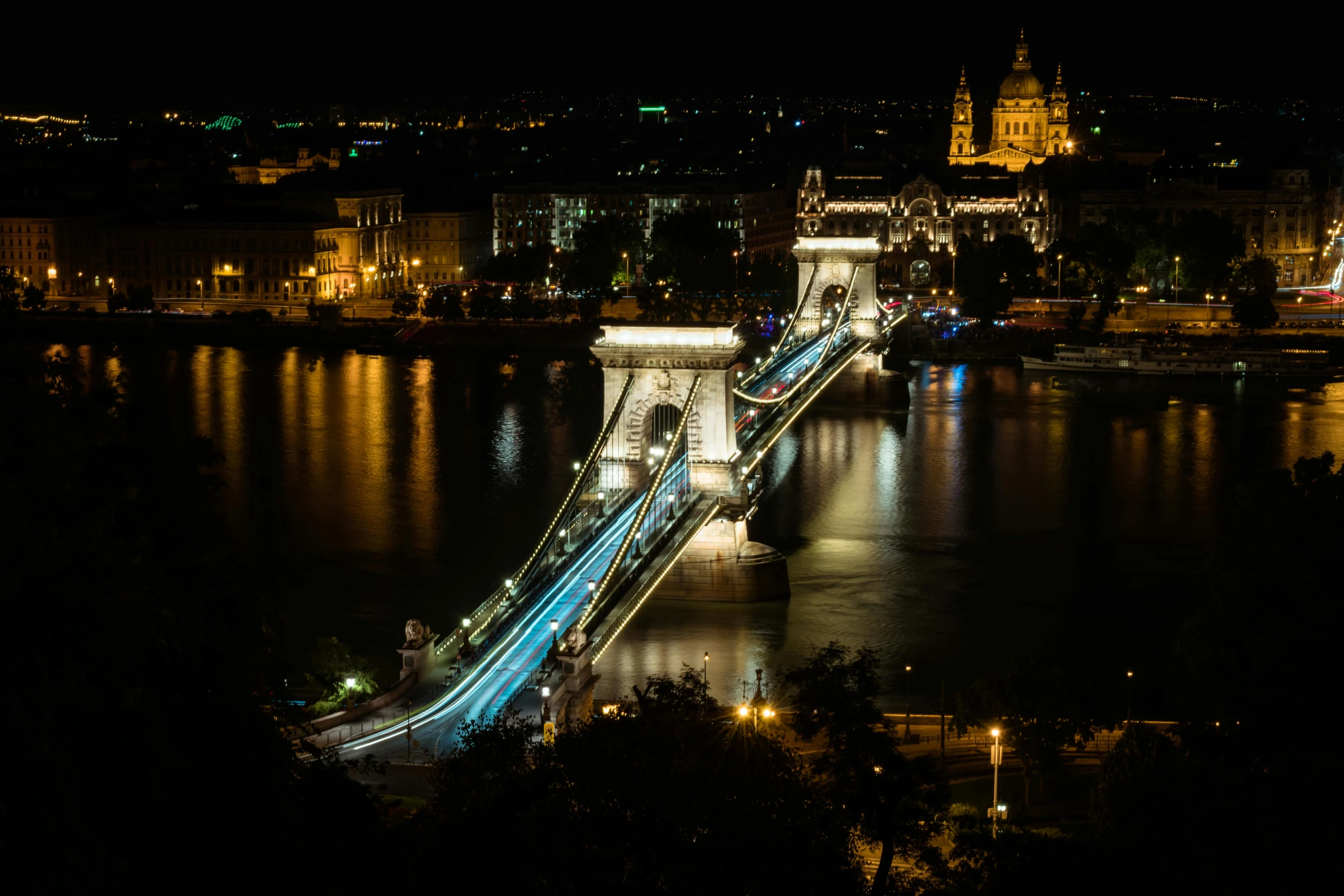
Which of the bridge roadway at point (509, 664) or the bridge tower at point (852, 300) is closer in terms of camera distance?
the bridge roadway at point (509, 664)

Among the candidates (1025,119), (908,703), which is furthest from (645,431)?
(1025,119)

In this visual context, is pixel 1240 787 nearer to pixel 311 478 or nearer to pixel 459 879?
pixel 459 879

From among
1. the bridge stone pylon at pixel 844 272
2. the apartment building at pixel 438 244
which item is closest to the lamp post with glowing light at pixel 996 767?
the bridge stone pylon at pixel 844 272

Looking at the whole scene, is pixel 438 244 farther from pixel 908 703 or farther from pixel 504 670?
pixel 504 670

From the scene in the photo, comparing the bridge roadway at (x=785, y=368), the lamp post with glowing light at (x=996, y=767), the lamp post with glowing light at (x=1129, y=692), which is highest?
the bridge roadway at (x=785, y=368)

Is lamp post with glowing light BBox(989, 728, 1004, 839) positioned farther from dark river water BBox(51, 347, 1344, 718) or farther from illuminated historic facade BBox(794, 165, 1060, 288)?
illuminated historic facade BBox(794, 165, 1060, 288)

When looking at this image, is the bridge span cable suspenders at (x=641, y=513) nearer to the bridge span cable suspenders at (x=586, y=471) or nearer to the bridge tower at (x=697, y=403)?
the bridge tower at (x=697, y=403)

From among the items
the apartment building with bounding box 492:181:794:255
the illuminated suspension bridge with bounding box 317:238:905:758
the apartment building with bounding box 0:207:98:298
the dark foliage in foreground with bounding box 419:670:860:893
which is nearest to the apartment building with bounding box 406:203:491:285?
the apartment building with bounding box 492:181:794:255
